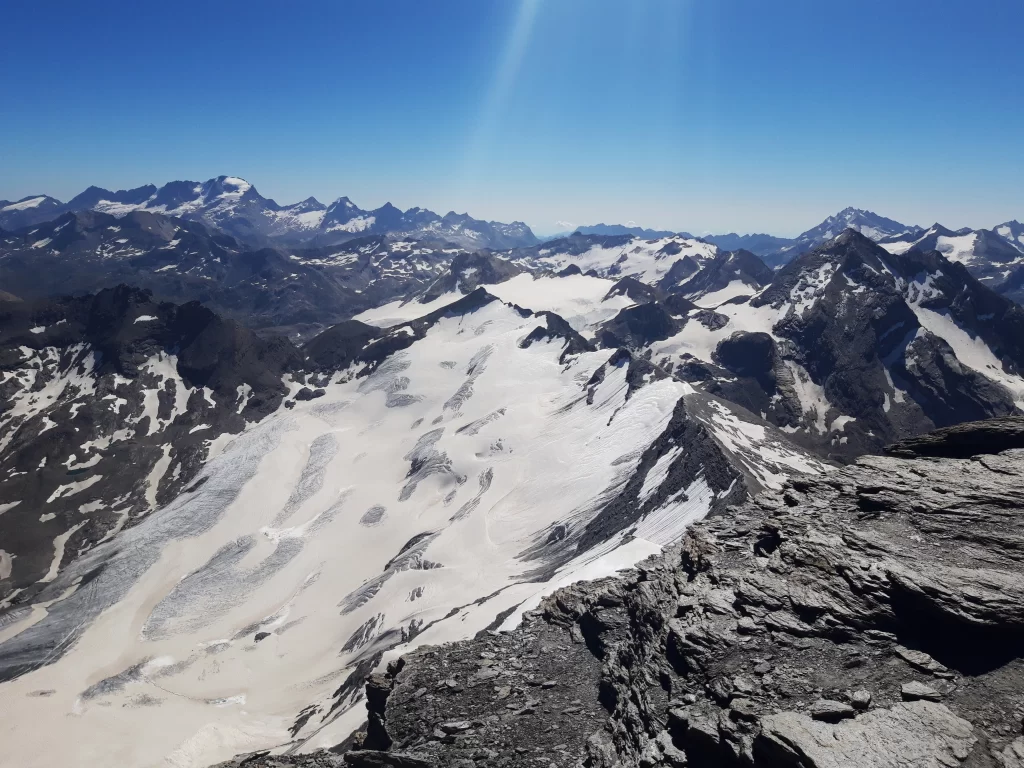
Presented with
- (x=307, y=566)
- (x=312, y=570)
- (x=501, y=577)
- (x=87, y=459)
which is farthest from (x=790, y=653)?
(x=87, y=459)

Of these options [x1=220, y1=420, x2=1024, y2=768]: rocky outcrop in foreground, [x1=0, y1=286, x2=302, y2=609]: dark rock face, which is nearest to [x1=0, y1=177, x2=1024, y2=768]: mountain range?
[x1=220, y1=420, x2=1024, y2=768]: rocky outcrop in foreground

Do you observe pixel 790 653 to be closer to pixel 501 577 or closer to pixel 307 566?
pixel 501 577

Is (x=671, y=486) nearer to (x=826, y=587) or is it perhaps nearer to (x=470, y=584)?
(x=470, y=584)

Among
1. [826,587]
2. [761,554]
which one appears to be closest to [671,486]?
[761,554]

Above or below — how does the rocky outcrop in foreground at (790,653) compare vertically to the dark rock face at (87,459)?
below

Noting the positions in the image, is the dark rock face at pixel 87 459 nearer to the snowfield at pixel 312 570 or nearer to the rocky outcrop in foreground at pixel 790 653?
the snowfield at pixel 312 570

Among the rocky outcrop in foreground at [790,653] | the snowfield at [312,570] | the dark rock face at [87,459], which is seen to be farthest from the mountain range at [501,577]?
the dark rock face at [87,459]
